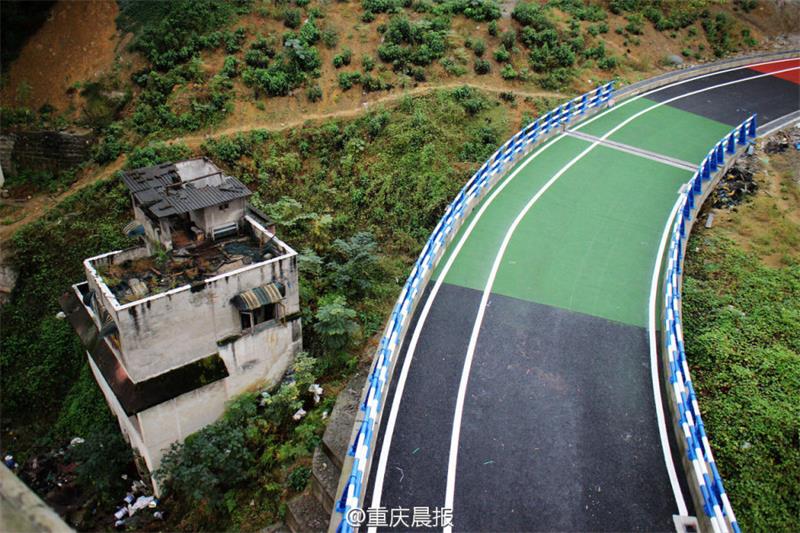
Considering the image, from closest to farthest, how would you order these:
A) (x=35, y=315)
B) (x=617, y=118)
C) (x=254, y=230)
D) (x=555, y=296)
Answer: (x=555, y=296)
(x=254, y=230)
(x=35, y=315)
(x=617, y=118)

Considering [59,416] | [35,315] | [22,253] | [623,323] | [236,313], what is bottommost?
[59,416]

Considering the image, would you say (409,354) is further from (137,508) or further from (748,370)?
(137,508)

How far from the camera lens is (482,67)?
26.6 m

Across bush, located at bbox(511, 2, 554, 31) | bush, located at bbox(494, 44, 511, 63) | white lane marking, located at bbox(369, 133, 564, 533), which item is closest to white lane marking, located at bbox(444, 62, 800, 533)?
white lane marking, located at bbox(369, 133, 564, 533)

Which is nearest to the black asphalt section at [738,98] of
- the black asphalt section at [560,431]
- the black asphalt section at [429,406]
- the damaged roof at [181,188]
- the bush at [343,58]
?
the bush at [343,58]

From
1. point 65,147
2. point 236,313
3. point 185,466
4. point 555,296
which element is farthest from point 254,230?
point 65,147

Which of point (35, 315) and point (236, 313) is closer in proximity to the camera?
point (236, 313)

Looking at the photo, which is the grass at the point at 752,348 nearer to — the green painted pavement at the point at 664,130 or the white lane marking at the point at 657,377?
the white lane marking at the point at 657,377

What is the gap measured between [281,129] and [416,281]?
46.6 ft

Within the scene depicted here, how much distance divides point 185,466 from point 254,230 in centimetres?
697

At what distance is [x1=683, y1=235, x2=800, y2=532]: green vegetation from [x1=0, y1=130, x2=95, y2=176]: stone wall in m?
26.1

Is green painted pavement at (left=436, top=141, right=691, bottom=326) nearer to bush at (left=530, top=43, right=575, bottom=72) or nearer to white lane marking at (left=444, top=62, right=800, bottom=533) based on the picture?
white lane marking at (left=444, top=62, right=800, bottom=533)

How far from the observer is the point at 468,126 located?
78.8 ft

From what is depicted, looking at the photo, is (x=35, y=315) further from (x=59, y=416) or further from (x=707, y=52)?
(x=707, y=52)
